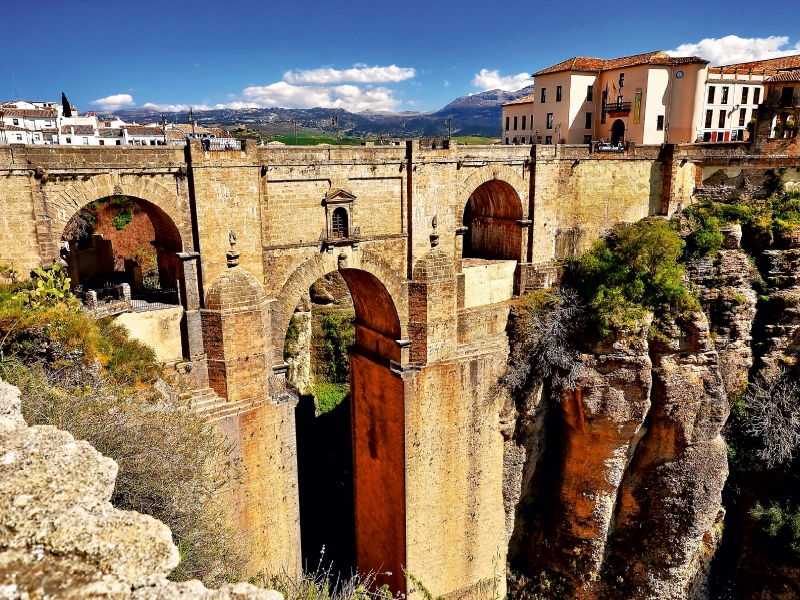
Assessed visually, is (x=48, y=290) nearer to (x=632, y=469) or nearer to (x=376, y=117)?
(x=632, y=469)

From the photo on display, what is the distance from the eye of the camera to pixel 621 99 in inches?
1002

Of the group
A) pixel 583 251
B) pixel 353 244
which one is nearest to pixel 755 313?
pixel 583 251

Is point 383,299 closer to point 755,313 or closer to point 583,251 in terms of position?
point 583,251

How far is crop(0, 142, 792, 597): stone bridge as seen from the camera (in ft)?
41.3

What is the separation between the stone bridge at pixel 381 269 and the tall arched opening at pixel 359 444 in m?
0.10

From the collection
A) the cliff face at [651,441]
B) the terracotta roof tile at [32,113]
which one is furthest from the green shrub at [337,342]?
the terracotta roof tile at [32,113]

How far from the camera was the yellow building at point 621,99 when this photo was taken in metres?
24.5

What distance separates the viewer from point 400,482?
16516 millimetres

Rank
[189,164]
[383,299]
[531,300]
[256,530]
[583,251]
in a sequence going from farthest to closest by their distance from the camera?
[583,251], [531,300], [383,299], [256,530], [189,164]

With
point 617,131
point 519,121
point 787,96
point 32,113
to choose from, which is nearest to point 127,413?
point 617,131

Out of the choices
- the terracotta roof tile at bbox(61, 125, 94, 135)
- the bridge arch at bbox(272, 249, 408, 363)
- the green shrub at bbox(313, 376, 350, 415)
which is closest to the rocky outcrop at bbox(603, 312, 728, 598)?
the bridge arch at bbox(272, 249, 408, 363)

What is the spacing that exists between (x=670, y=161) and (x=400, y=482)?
43.3 feet

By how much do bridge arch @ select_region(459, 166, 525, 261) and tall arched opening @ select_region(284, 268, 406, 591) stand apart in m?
4.23

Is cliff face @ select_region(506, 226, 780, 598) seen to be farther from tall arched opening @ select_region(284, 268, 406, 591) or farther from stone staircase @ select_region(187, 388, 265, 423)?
stone staircase @ select_region(187, 388, 265, 423)
